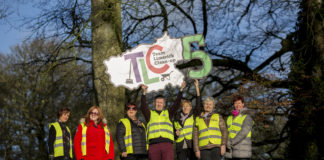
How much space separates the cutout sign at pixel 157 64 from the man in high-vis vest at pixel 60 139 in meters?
1.28

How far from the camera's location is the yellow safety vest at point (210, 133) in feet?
21.2

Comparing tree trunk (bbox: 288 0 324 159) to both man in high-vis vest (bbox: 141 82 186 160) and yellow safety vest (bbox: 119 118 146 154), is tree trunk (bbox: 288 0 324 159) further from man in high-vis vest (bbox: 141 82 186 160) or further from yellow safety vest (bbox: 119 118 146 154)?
yellow safety vest (bbox: 119 118 146 154)

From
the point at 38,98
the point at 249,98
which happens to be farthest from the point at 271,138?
the point at 38,98

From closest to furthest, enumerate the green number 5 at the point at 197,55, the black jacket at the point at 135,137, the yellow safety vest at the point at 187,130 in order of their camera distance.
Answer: the black jacket at the point at 135,137, the yellow safety vest at the point at 187,130, the green number 5 at the point at 197,55

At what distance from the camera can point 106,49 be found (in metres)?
8.77

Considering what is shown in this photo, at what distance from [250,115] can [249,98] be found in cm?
409

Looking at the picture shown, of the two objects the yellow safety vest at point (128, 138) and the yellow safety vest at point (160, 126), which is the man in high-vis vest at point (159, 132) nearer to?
the yellow safety vest at point (160, 126)

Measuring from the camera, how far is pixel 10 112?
2006cm

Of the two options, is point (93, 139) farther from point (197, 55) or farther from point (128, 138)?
point (197, 55)

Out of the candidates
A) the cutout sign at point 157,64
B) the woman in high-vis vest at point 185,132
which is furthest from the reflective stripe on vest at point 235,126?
the cutout sign at point 157,64

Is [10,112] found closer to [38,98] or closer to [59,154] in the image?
[38,98]

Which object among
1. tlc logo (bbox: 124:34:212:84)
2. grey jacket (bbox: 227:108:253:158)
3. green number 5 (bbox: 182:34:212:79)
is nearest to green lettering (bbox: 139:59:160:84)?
tlc logo (bbox: 124:34:212:84)

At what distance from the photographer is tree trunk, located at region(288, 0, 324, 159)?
10070 millimetres

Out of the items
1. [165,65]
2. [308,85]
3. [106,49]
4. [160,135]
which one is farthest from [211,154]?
[308,85]
